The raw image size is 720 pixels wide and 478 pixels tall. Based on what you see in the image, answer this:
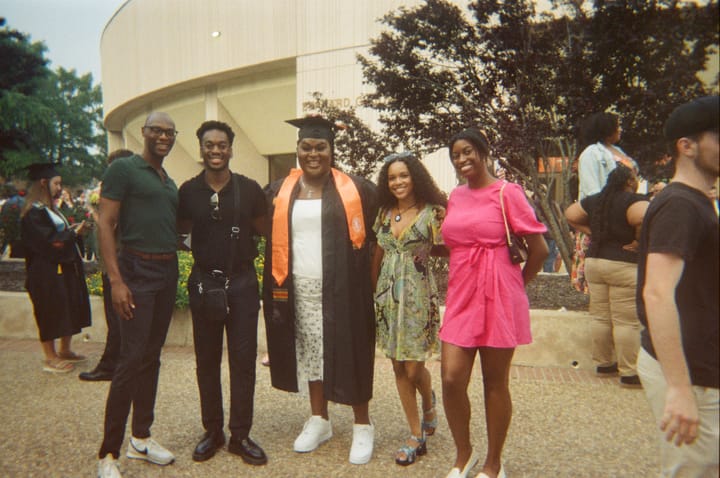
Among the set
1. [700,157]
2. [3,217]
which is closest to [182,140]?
[3,217]

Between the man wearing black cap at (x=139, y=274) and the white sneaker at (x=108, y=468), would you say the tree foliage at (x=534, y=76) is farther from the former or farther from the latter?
the white sneaker at (x=108, y=468)

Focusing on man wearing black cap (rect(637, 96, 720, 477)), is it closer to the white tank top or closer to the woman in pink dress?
the woman in pink dress

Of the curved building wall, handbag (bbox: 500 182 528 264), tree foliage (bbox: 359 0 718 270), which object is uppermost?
the curved building wall

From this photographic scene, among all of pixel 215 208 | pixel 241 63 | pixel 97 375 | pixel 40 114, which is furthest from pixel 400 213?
pixel 241 63

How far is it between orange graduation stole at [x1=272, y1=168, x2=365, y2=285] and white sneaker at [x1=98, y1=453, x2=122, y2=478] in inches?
54.0

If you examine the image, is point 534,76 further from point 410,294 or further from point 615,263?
point 410,294

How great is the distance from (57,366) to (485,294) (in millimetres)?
4417

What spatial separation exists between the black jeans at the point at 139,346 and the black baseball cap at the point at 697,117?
9.08 ft

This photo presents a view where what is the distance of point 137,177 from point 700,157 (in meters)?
2.82

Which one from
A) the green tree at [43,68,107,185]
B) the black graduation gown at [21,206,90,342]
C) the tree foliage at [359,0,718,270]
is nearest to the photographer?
the black graduation gown at [21,206,90,342]

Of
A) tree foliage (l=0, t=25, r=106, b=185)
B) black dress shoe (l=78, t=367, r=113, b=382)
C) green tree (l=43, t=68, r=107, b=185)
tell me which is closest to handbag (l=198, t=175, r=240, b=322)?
black dress shoe (l=78, t=367, r=113, b=382)

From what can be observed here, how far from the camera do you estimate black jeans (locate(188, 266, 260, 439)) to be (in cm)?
347

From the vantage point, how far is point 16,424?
158 inches

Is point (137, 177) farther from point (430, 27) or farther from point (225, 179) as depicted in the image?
point (430, 27)
